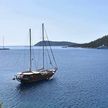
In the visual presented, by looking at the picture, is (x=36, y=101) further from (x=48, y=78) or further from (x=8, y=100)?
(x=48, y=78)

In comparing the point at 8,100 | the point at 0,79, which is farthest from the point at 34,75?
the point at 8,100

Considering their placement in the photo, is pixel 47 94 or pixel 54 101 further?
pixel 47 94

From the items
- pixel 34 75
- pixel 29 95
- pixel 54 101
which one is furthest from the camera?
pixel 34 75

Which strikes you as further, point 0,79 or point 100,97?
point 0,79

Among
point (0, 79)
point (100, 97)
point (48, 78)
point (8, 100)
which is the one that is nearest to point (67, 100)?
point (100, 97)

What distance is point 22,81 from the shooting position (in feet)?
249

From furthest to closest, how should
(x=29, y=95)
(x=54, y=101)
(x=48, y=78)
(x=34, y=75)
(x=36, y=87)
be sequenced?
A: 1. (x=48, y=78)
2. (x=34, y=75)
3. (x=36, y=87)
4. (x=29, y=95)
5. (x=54, y=101)

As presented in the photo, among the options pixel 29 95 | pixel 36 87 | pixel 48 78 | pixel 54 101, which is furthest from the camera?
pixel 48 78

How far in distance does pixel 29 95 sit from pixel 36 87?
→ 28.0 ft

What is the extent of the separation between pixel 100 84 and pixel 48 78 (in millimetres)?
14843

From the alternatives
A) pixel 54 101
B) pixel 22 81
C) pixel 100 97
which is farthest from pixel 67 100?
pixel 22 81

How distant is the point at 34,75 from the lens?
78125 mm

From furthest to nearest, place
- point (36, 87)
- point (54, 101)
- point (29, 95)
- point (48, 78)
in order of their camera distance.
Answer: point (48, 78) → point (36, 87) → point (29, 95) → point (54, 101)

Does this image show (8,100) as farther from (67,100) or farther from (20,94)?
(67,100)
